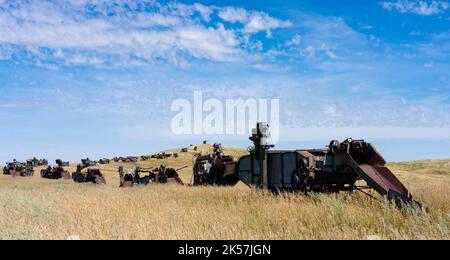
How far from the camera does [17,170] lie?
131 ft

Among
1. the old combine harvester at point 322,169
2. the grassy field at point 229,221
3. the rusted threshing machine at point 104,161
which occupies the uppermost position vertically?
the old combine harvester at point 322,169

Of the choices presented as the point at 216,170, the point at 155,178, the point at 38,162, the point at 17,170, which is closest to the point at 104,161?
the point at 38,162

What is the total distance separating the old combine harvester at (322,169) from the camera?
1183 centimetres

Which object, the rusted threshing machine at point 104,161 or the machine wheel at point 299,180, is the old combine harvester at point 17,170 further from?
→ the machine wheel at point 299,180

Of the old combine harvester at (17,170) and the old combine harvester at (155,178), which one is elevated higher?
the old combine harvester at (155,178)

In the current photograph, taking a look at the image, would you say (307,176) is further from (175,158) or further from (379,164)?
(175,158)

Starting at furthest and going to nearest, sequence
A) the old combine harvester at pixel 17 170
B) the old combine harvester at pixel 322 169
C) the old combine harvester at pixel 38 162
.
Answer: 1. the old combine harvester at pixel 38 162
2. the old combine harvester at pixel 17 170
3. the old combine harvester at pixel 322 169

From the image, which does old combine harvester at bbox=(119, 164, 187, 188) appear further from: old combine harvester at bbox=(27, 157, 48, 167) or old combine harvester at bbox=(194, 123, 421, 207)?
old combine harvester at bbox=(27, 157, 48, 167)

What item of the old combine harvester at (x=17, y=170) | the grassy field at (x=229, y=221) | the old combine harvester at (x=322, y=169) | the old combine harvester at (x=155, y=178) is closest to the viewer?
the grassy field at (x=229, y=221)

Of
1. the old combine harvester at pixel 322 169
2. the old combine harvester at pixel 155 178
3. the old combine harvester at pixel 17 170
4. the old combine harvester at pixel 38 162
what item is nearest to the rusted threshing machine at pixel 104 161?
the old combine harvester at pixel 38 162

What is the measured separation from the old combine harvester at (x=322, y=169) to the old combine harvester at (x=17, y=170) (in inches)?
1080

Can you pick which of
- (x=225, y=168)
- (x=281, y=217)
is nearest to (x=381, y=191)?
(x=281, y=217)

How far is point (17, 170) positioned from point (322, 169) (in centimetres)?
3375
